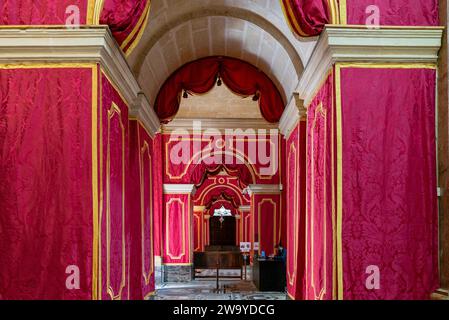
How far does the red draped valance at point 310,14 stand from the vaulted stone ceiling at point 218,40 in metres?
1.77

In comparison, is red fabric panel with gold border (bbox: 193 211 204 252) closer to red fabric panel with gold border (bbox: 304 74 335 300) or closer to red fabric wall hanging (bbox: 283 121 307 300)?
red fabric wall hanging (bbox: 283 121 307 300)

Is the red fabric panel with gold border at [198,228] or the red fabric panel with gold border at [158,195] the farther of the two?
the red fabric panel with gold border at [198,228]

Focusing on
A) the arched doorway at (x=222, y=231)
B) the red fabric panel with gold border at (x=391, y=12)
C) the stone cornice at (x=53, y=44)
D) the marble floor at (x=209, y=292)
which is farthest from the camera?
the arched doorway at (x=222, y=231)

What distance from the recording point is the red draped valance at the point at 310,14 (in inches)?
214

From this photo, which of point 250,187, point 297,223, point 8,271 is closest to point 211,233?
point 250,187

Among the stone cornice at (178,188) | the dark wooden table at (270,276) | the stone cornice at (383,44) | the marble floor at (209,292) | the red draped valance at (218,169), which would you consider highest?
the stone cornice at (383,44)

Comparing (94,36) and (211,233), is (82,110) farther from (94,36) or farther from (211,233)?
(211,233)

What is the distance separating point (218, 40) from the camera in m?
10.4

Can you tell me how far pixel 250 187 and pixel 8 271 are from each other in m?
9.73

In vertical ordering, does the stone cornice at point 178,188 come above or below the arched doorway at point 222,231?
above

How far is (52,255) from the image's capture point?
5.07 metres

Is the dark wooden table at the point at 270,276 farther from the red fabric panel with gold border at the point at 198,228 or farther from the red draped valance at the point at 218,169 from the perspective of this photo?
the red fabric panel with gold border at the point at 198,228

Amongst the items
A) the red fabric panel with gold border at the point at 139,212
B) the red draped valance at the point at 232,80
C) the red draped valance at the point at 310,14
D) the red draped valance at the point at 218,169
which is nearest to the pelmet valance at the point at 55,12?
the red draped valance at the point at 310,14

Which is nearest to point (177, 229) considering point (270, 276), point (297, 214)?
point (270, 276)
